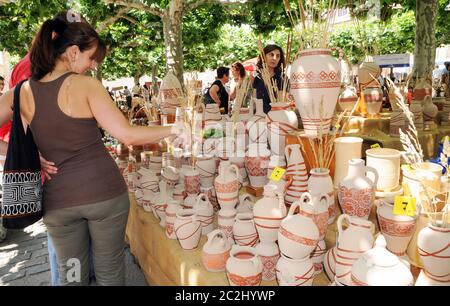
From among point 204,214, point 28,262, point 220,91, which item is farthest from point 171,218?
point 220,91

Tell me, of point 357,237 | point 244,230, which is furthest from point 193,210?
point 357,237

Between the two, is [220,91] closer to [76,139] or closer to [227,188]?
[227,188]

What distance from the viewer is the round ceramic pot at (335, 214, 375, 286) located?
3.28ft

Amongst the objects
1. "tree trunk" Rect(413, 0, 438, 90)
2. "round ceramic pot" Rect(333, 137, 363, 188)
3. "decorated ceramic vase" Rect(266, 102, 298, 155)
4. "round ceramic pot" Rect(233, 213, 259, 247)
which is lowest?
"round ceramic pot" Rect(233, 213, 259, 247)

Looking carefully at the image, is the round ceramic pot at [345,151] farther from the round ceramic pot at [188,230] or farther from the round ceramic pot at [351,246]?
the round ceramic pot at [188,230]

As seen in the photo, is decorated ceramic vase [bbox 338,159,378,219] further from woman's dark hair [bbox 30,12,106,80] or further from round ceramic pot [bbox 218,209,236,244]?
woman's dark hair [bbox 30,12,106,80]

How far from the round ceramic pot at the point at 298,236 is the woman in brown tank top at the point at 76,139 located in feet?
2.00

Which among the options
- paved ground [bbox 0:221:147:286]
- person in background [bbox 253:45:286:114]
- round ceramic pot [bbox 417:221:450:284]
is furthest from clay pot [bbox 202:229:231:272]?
person in background [bbox 253:45:286:114]

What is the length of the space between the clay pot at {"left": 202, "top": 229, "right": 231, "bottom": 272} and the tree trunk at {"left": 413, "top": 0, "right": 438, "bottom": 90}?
3632 millimetres

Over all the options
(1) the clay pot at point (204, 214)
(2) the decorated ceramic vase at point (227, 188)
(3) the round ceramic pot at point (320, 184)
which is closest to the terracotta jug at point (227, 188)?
(2) the decorated ceramic vase at point (227, 188)

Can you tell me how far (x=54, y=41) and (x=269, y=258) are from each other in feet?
3.59

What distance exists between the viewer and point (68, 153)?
4.11 feet

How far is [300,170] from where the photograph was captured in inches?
57.2

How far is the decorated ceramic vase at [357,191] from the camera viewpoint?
123cm
